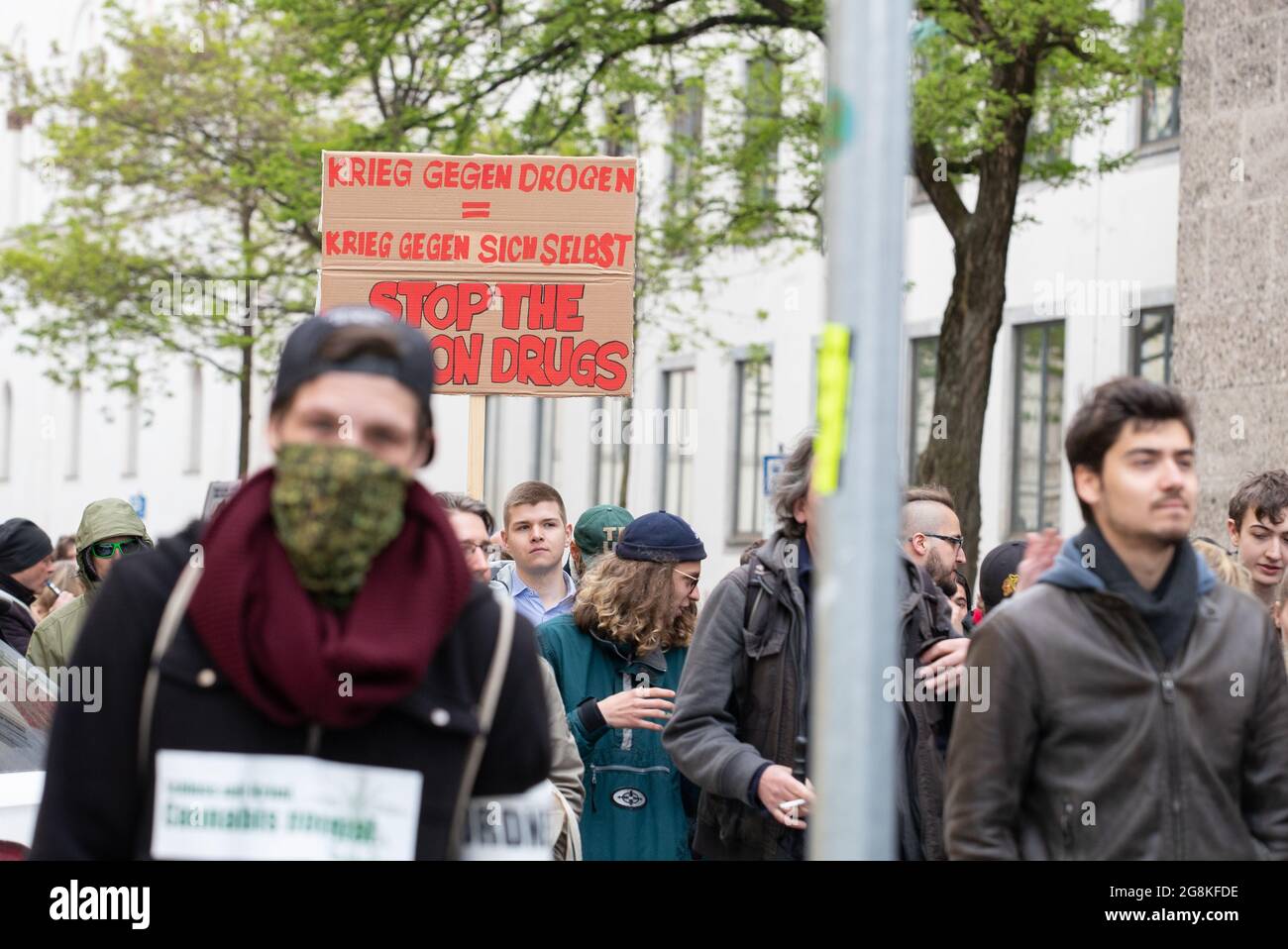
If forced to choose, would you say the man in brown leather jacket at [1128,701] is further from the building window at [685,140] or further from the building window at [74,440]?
the building window at [74,440]

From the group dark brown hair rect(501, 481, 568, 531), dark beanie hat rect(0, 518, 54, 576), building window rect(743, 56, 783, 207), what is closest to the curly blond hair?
dark brown hair rect(501, 481, 568, 531)

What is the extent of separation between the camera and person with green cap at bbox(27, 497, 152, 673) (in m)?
7.54

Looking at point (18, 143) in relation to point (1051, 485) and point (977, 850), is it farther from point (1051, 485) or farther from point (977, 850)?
point (977, 850)

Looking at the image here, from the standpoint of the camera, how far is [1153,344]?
22.9 m

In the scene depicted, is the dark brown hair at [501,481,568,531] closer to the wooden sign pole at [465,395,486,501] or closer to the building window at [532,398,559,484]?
the wooden sign pole at [465,395,486,501]

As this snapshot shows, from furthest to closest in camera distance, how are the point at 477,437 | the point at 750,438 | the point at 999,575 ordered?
the point at 750,438, the point at 477,437, the point at 999,575

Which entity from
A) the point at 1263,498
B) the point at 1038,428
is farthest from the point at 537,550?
the point at 1038,428

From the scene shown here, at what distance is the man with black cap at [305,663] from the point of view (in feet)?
9.46

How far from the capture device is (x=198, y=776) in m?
2.93

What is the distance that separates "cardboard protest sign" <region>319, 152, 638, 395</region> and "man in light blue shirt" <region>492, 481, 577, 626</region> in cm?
110

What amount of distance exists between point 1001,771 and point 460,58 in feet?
47.2

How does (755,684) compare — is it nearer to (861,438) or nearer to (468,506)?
(468,506)

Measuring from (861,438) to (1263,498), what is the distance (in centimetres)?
506

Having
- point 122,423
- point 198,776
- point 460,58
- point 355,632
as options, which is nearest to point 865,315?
point 355,632
